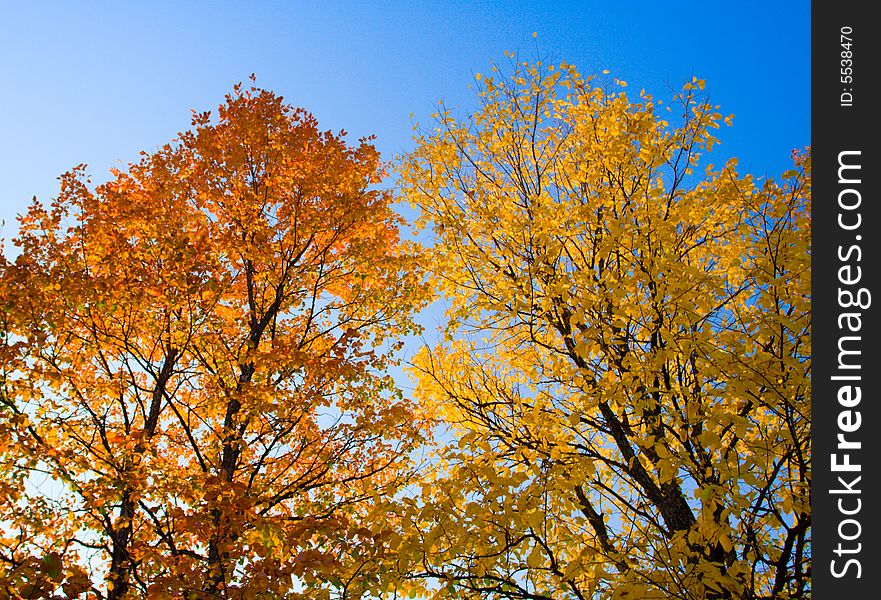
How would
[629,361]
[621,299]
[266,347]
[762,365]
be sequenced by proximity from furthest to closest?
[266,347], [621,299], [629,361], [762,365]

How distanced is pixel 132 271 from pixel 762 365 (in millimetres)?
6083

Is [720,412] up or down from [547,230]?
down

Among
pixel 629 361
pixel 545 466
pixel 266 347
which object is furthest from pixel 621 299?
pixel 266 347

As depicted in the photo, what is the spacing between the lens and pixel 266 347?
259 inches
